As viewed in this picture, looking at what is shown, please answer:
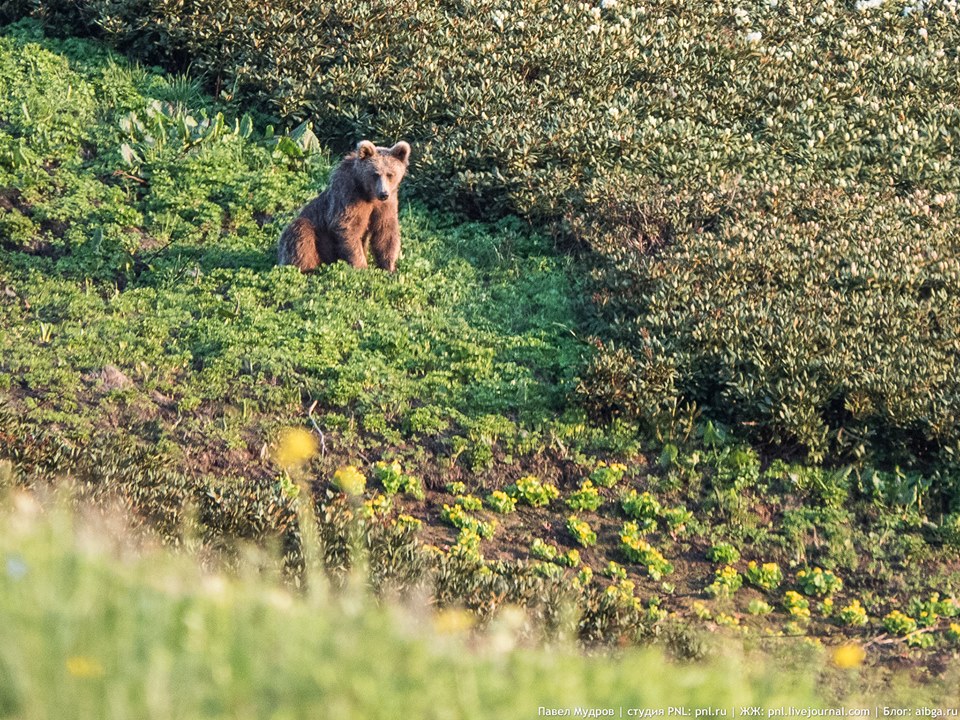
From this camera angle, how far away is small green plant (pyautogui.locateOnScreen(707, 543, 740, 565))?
7898mm

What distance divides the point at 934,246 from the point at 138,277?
6.93m

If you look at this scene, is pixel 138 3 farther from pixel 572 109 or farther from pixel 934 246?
pixel 934 246

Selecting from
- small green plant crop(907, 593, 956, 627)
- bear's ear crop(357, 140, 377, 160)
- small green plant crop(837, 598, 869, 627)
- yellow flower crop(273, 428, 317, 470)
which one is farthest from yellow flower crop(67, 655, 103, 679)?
bear's ear crop(357, 140, 377, 160)

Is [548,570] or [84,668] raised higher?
[84,668]

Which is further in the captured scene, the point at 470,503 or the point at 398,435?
the point at 398,435

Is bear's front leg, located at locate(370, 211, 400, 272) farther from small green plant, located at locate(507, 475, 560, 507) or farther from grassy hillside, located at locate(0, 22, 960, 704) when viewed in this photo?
small green plant, located at locate(507, 475, 560, 507)

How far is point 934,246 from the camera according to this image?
1098 centimetres

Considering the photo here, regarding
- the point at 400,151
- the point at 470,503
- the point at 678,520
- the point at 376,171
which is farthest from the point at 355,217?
the point at 678,520

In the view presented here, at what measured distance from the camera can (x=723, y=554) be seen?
25.9 feet

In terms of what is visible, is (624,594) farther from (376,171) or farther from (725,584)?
(376,171)

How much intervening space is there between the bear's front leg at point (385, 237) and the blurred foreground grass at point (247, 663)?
6832 mm

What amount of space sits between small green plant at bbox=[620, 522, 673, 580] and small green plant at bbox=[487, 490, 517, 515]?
751mm

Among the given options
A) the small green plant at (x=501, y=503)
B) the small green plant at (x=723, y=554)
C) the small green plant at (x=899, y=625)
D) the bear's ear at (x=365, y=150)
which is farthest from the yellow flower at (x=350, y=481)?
the small green plant at (x=899, y=625)

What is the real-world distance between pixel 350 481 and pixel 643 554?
76.6 inches
